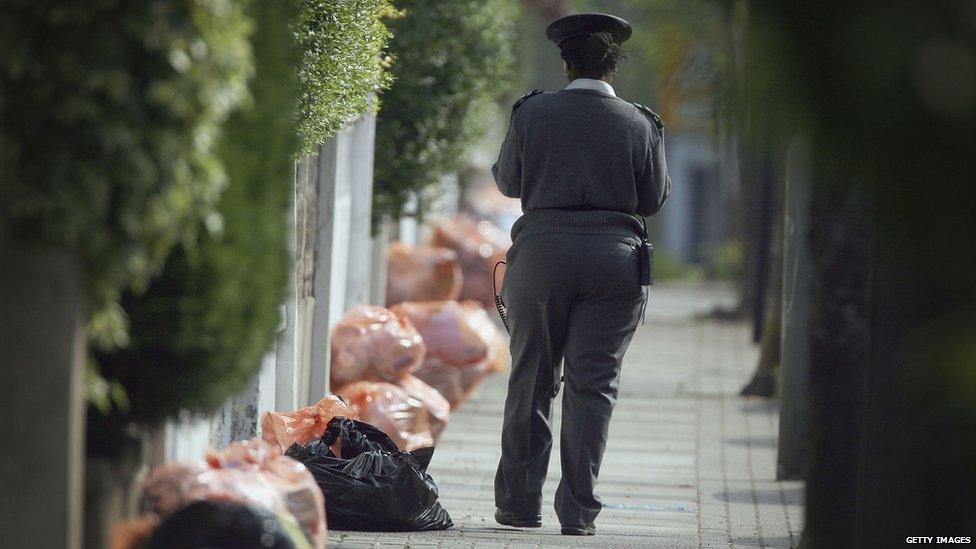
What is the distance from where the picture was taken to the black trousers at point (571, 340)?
19.6 feet

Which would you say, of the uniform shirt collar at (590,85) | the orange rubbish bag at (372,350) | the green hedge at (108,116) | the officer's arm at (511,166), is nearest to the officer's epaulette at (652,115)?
the uniform shirt collar at (590,85)

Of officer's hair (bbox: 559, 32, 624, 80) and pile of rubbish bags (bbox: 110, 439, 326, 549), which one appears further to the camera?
officer's hair (bbox: 559, 32, 624, 80)

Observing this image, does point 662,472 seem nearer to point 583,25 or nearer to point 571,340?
point 571,340

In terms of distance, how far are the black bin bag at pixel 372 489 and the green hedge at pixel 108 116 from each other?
7.90 ft

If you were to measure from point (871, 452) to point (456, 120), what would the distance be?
7117 mm

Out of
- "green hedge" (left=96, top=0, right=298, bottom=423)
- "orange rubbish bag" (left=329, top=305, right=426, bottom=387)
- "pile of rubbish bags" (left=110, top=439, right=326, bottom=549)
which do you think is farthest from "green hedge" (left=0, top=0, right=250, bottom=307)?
"orange rubbish bag" (left=329, top=305, right=426, bottom=387)

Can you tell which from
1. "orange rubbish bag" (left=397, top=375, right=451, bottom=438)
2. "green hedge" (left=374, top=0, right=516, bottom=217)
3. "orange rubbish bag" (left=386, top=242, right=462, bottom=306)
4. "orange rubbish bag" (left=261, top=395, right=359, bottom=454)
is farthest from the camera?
"orange rubbish bag" (left=386, top=242, right=462, bottom=306)

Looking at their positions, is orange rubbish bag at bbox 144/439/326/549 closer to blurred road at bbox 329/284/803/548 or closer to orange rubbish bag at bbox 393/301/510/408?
blurred road at bbox 329/284/803/548

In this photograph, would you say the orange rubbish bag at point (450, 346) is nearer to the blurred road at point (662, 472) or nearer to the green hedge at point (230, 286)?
the blurred road at point (662, 472)

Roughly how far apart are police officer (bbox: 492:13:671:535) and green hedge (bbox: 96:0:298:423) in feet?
6.22

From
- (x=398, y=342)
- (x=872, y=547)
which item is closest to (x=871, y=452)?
(x=872, y=547)

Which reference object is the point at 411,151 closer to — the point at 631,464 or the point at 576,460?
the point at 631,464

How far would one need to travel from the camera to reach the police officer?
5.97 metres

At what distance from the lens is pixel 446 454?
851 cm
